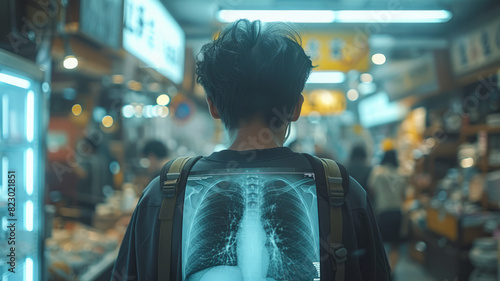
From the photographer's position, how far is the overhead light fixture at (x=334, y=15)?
438 cm

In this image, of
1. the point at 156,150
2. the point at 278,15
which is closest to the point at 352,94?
the point at 278,15

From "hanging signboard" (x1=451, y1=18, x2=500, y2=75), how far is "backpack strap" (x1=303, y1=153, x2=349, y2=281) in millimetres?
4444

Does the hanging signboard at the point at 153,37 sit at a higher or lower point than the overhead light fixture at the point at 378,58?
lower

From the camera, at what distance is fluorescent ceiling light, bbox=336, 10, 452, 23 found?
4414 mm

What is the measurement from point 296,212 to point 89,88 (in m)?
6.93

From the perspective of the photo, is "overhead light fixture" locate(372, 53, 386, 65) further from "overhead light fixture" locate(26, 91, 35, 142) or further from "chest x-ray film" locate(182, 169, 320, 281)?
"chest x-ray film" locate(182, 169, 320, 281)

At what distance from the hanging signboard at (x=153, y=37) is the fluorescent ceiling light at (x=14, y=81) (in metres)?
0.82

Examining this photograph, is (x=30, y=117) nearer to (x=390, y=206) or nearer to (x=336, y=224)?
(x=336, y=224)

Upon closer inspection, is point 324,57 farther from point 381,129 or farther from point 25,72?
point 381,129

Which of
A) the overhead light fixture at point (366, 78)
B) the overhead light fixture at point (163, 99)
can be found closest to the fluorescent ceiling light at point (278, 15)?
the overhead light fixture at point (163, 99)

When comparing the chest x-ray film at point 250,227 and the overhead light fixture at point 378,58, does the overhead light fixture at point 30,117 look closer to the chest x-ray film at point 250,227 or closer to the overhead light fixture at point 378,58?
the chest x-ray film at point 250,227

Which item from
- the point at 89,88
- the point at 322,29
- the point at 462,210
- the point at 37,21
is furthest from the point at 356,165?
the point at 89,88

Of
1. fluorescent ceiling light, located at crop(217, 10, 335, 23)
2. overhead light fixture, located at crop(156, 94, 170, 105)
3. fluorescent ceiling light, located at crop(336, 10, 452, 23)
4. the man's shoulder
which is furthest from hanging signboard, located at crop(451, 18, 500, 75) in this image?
overhead light fixture, located at crop(156, 94, 170, 105)

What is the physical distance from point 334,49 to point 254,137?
4790 millimetres
